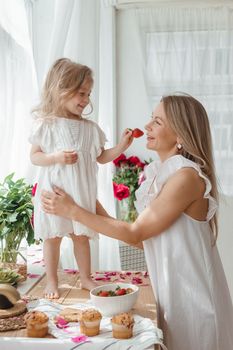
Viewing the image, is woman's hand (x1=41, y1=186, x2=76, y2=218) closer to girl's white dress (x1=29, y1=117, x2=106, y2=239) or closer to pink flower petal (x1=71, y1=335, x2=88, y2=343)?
girl's white dress (x1=29, y1=117, x2=106, y2=239)

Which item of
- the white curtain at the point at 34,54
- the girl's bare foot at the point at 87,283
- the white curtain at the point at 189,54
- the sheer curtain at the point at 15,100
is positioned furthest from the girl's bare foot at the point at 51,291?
the white curtain at the point at 189,54

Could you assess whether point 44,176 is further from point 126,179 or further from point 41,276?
point 126,179

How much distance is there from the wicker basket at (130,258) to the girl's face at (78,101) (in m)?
1.59

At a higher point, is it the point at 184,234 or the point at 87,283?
the point at 184,234

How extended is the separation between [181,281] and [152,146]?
0.43 metres

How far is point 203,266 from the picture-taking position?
4.78ft

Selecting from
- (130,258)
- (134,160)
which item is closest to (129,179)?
(134,160)

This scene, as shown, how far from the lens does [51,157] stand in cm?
162

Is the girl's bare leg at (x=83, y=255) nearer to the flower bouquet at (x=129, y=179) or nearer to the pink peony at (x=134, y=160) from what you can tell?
the flower bouquet at (x=129, y=179)

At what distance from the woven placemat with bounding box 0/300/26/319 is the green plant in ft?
1.54

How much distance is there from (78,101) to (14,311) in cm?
72

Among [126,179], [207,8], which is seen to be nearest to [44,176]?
[126,179]

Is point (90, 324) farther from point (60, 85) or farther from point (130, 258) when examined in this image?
point (130, 258)

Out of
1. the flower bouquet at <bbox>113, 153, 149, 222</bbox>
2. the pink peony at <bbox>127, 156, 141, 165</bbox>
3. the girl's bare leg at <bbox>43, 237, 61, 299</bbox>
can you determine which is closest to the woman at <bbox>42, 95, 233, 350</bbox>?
the girl's bare leg at <bbox>43, 237, 61, 299</bbox>
